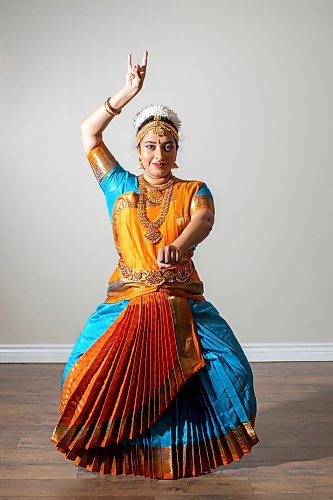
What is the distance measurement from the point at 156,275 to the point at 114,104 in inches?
24.8

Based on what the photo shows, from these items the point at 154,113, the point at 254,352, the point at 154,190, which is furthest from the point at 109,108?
the point at 254,352

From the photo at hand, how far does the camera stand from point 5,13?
14.2ft

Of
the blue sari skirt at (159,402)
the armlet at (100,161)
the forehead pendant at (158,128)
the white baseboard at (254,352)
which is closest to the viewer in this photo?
the blue sari skirt at (159,402)

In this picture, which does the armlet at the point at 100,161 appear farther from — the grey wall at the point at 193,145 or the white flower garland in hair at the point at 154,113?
the grey wall at the point at 193,145

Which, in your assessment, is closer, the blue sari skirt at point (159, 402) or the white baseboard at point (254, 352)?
the blue sari skirt at point (159, 402)

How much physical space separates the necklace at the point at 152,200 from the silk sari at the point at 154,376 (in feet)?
0.06

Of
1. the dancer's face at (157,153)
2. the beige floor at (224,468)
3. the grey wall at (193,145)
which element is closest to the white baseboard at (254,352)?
the grey wall at (193,145)

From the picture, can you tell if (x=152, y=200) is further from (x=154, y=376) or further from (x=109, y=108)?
(x=154, y=376)

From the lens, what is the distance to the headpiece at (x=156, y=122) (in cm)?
284

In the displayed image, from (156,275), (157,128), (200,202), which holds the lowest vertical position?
(156,275)

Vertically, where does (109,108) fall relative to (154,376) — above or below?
above

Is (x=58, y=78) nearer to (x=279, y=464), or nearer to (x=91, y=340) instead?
(x=91, y=340)

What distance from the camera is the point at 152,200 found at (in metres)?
2.86

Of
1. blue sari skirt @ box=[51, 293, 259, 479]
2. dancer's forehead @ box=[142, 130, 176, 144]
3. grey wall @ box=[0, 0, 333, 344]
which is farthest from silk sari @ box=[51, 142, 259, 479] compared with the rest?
grey wall @ box=[0, 0, 333, 344]
